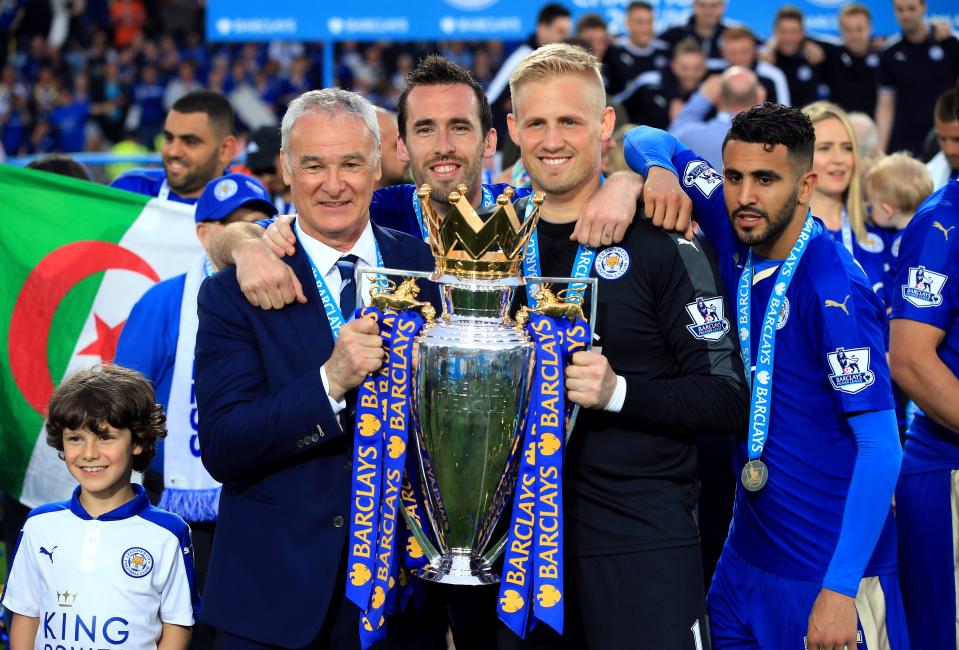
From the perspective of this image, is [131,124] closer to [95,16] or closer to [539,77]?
[95,16]

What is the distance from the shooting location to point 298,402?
9.55 feet

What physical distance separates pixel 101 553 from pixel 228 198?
165 cm

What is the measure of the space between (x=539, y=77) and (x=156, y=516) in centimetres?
163

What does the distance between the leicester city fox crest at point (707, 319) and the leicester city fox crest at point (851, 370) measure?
36 cm

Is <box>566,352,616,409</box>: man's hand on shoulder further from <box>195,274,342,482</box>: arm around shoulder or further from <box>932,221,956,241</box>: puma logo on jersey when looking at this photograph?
<box>932,221,956,241</box>: puma logo on jersey

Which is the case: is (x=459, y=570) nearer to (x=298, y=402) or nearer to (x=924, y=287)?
(x=298, y=402)

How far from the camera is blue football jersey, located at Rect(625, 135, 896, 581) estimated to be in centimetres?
332

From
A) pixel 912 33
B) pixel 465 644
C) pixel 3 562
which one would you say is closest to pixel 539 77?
pixel 465 644

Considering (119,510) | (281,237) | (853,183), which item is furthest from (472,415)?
(853,183)

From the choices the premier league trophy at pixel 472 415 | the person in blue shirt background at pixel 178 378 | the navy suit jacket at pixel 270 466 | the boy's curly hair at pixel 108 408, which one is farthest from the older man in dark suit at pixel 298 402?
the person in blue shirt background at pixel 178 378

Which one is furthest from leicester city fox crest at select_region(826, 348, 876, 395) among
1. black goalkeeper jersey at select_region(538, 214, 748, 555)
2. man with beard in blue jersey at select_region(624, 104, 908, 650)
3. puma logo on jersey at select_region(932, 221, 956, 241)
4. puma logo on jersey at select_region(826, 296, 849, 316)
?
puma logo on jersey at select_region(932, 221, 956, 241)

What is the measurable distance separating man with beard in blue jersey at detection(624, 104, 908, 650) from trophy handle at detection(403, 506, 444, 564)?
831mm

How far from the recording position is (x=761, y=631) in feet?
11.1

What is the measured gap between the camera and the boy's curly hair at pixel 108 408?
11.6ft
